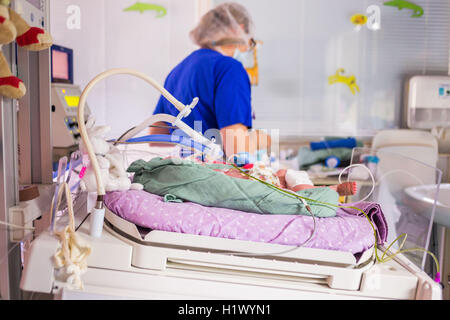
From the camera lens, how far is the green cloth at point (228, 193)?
97 centimetres

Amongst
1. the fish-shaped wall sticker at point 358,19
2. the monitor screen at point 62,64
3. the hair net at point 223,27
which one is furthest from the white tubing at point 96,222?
the fish-shaped wall sticker at point 358,19

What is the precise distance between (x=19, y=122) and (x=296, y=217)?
31.3 inches

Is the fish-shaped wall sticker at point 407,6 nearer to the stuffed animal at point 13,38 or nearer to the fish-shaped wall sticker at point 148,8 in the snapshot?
the fish-shaped wall sticker at point 148,8

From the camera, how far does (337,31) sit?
9.59 feet

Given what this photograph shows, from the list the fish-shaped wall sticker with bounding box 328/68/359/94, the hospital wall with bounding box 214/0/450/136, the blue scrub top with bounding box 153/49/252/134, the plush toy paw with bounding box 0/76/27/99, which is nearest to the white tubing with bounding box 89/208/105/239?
the plush toy paw with bounding box 0/76/27/99

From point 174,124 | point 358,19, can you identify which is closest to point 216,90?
point 174,124

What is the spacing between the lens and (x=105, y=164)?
0.94 meters

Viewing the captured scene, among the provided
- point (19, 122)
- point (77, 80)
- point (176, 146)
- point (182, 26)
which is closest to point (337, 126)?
point (182, 26)

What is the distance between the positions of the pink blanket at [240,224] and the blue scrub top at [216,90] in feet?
1.56

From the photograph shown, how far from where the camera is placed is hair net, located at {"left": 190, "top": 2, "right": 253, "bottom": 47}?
1620mm

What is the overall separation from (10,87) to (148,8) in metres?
1.12

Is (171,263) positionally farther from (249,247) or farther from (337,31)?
(337,31)

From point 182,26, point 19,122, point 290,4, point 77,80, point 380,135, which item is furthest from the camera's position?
point 290,4

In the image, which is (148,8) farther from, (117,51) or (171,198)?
(171,198)
